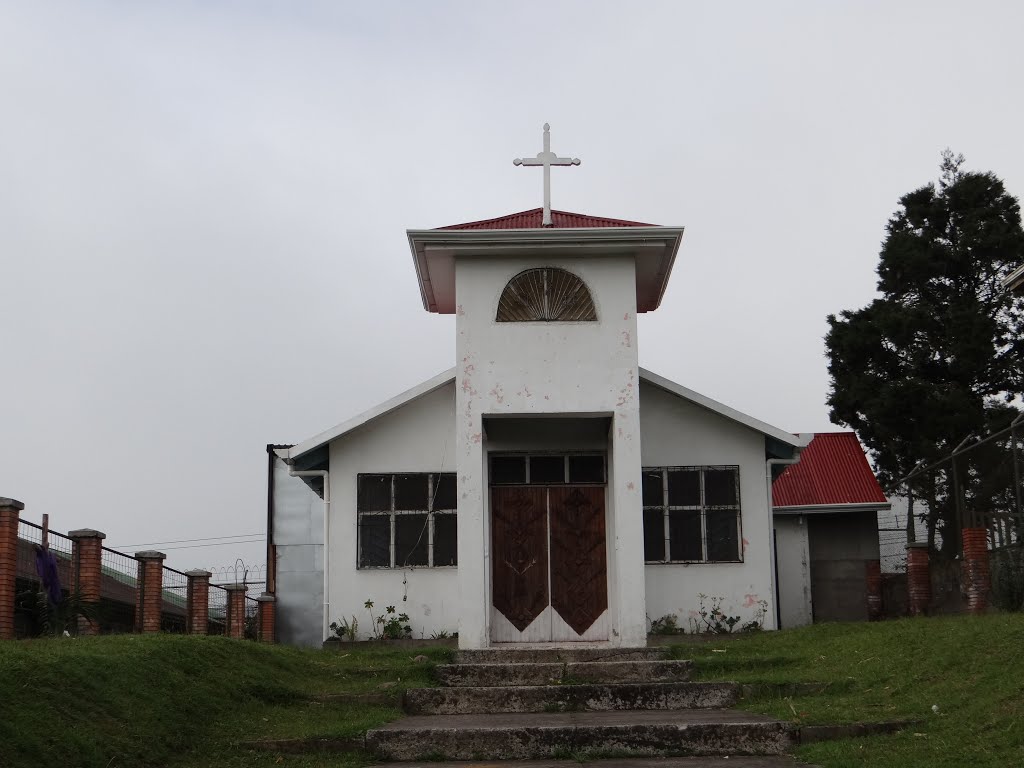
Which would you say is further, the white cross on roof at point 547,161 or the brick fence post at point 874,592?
the brick fence post at point 874,592

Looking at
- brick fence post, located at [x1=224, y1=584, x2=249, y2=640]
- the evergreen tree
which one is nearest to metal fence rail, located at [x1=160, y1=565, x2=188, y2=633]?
brick fence post, located at [x1=224, y1=584, x2=249, y2=640]

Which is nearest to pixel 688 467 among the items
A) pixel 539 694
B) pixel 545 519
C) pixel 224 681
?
pixel 545 519

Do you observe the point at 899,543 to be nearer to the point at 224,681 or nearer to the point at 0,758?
the point at 224,681

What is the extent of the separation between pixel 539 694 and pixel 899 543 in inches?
506

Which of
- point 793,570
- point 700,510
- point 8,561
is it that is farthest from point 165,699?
point 793,570

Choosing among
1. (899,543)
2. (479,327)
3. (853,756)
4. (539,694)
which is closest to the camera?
(853,756)

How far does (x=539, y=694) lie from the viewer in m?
10.9

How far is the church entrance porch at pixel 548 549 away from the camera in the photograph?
16.2 m

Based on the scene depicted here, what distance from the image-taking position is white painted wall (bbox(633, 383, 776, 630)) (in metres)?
16.5

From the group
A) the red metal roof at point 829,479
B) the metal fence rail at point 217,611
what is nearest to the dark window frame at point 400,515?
the metal fence rail at point 217,611

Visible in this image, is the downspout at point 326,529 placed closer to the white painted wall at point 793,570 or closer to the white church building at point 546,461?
the white church building at point 546,461

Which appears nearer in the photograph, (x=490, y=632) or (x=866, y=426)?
(x=490, y=632)

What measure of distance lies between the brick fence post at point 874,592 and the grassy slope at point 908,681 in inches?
219

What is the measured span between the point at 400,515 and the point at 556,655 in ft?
13.7
